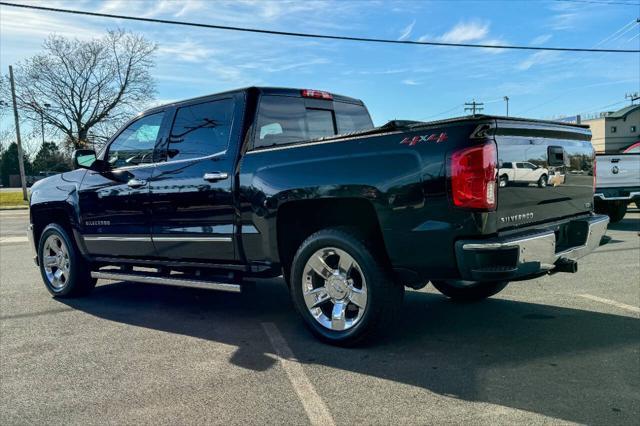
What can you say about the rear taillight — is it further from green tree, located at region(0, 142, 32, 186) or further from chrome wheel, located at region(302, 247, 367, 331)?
green tree, located at region(0, 142, 32, 186)

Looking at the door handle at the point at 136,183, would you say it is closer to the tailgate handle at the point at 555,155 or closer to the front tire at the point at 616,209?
the tailgate handle at the point at 555,155

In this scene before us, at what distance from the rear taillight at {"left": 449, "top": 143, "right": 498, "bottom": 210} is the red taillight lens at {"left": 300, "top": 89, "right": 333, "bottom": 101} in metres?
2.28

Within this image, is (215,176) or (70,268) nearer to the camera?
(215,176)

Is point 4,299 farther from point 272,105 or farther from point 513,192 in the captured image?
point 513,192

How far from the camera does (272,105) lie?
496 cm

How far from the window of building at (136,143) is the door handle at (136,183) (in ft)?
0.73

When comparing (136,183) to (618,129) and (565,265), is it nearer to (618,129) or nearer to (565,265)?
(565,265)

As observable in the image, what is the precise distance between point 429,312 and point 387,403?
217 centimetres

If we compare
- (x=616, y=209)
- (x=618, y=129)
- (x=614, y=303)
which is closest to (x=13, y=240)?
(x=614, y=303)

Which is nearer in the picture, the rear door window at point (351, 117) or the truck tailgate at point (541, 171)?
the truck tailgate at point (541, 171)

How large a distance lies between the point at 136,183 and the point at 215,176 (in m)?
1.11

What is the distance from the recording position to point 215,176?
4.70m

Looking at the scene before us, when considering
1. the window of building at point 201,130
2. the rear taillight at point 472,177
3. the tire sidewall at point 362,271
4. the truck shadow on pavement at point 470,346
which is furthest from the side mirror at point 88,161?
the rear taillight at point 472,177

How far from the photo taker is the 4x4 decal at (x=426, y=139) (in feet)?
11.5
